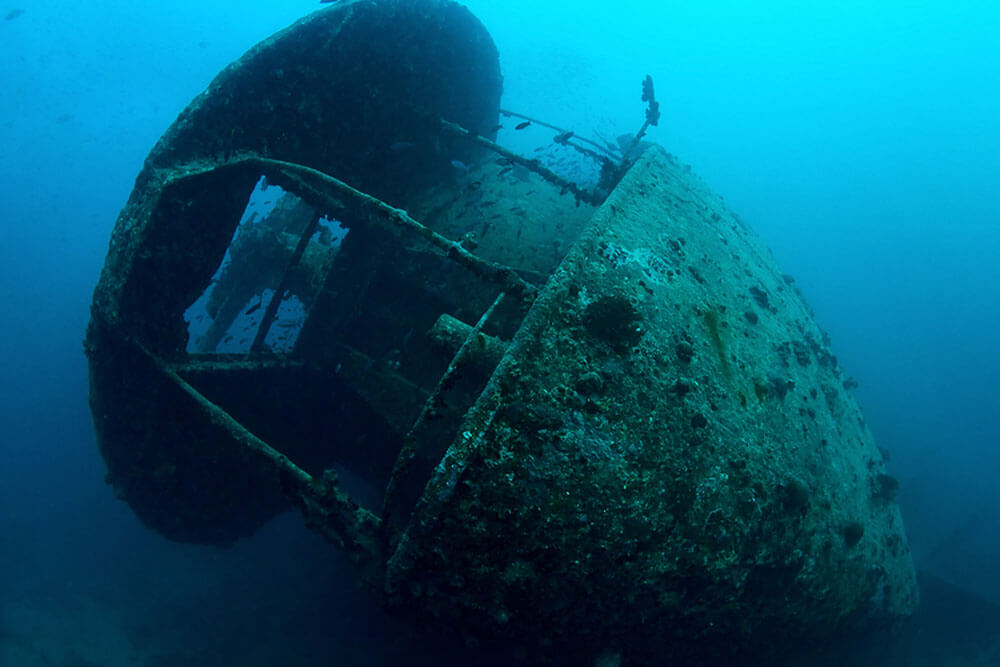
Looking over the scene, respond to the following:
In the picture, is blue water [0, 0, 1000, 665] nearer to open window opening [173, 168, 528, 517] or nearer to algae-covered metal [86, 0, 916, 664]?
open window opening [173, 168, 528, 517]

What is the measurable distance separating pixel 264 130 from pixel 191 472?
3218 millimetres

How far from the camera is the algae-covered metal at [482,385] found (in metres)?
2.28

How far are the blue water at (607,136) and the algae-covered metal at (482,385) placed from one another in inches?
175

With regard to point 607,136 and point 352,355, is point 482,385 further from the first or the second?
point 607,136

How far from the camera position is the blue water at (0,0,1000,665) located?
11.6 m

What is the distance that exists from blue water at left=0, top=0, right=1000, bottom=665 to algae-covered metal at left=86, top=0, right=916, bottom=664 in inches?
175

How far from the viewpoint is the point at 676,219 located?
3.60 m

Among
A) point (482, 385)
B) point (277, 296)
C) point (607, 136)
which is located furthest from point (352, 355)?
point (607, 136)

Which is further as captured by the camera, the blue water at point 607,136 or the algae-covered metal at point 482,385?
the blue water at point 607,136

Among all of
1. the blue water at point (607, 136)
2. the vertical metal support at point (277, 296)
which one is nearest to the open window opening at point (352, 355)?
the vertical metal support at point (277, 296)

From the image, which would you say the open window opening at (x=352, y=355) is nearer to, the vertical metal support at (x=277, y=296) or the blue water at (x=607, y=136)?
the vertical metal support at (x=277, y=296)

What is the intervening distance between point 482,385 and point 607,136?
60288 millimetres

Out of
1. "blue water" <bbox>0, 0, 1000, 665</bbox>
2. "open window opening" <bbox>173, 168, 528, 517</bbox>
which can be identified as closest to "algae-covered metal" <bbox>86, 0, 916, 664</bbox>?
"open window opening" <bbox>173, 168, 528, 517</bbox>

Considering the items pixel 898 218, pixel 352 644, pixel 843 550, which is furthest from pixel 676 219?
pixel 898 218
